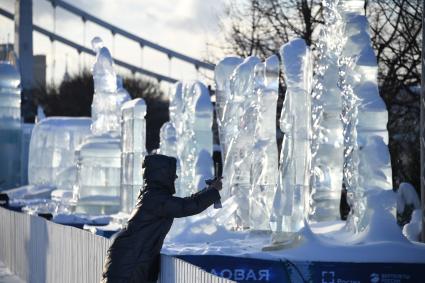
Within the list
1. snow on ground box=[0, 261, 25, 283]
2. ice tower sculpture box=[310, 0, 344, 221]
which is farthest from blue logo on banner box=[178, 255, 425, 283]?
snow on ground box=[0, 261, 25, 283]

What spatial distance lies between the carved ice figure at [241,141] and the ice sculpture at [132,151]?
4.90 meters

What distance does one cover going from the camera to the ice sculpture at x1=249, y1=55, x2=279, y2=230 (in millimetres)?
18594

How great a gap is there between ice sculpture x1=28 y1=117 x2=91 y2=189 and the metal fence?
53.3 ft

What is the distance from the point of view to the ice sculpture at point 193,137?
72.2 feet

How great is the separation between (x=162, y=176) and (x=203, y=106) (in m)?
12.0

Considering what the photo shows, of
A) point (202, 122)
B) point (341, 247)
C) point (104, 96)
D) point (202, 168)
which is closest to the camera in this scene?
point (341, 247)

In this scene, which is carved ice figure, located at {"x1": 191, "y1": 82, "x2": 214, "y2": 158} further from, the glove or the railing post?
the railing post

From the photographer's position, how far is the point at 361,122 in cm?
1611

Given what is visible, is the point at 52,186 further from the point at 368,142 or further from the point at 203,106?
the point at 368,142

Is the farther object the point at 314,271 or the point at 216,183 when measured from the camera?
the point at 314,271

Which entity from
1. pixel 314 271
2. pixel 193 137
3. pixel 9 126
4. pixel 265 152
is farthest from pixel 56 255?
pixel 9 126

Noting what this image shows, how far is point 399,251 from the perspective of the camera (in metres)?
14.9

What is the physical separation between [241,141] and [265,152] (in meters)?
2.03

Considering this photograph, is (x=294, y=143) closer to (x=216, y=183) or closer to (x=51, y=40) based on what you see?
(x=216, y=183)
